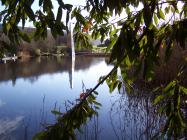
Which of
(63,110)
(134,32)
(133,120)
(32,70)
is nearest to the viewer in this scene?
(134,32)

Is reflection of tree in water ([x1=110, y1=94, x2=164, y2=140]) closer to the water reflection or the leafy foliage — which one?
the leafy foliage

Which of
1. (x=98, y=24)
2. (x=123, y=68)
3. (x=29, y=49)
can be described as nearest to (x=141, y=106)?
(x=98, y=24)

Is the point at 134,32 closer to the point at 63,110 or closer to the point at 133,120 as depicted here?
the point at 133,120

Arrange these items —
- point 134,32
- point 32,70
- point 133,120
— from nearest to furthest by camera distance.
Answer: point 134,32
point 133,120
point 32,70

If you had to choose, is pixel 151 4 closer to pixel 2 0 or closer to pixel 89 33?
pixel 2 0

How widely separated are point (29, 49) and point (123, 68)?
29518 millimetres

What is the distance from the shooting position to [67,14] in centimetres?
107

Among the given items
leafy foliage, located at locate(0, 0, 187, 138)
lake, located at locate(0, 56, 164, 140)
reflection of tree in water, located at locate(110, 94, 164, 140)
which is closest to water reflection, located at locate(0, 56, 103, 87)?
lake, located at locate(0, 56, 164, 140)

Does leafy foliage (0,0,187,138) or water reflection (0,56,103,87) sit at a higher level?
leafy foliage (0,0,187,138)

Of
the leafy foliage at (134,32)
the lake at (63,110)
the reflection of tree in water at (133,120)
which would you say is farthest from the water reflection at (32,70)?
the leafy foliage at (134,32)

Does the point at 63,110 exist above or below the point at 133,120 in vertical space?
below

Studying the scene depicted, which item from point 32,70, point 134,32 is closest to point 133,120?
point 134,32

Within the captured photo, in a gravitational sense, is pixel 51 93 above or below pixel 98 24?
below

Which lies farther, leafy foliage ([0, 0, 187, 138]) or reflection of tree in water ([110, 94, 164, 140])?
reflection of tree in water ([110, 94, 164, 140])
